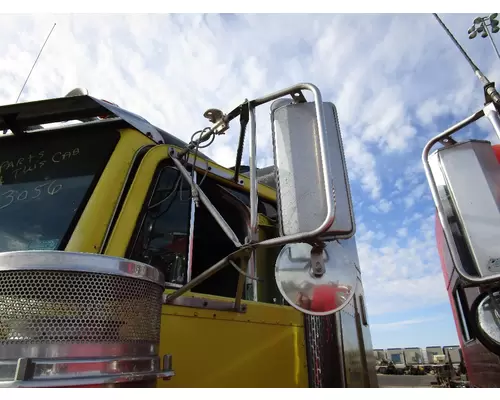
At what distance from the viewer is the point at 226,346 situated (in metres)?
2.03

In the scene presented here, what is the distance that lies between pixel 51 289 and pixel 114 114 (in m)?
1.25

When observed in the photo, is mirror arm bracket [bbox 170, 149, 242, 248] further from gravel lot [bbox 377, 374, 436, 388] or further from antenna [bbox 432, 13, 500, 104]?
gravel lot [bbox 377, 374, 436, 388]

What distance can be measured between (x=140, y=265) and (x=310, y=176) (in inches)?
28.8

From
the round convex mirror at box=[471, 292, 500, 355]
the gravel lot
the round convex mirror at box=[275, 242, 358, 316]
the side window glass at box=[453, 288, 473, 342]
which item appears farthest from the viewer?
the gravel lot

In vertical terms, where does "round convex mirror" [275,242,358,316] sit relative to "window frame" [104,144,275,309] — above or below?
below

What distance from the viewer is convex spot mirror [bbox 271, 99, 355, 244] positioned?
143 cm

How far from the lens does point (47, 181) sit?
6.63ft

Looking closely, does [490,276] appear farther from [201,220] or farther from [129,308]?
[201,220]

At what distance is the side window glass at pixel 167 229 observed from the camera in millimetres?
2008

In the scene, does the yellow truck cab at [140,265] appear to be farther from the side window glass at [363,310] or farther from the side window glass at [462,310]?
the side window glass at [462,310]

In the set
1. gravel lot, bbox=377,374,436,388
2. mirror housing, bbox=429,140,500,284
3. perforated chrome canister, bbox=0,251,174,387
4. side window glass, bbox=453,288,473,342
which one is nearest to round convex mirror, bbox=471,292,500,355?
mirror housing, bbox=429,140,500,284

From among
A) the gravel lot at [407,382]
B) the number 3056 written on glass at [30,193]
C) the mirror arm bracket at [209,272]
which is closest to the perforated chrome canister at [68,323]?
the mirror arm bracket at [209,272]

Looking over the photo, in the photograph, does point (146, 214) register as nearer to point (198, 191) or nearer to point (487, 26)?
point (198, 191)

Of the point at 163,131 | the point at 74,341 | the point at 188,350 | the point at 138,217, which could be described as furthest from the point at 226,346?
the point at 163,131
